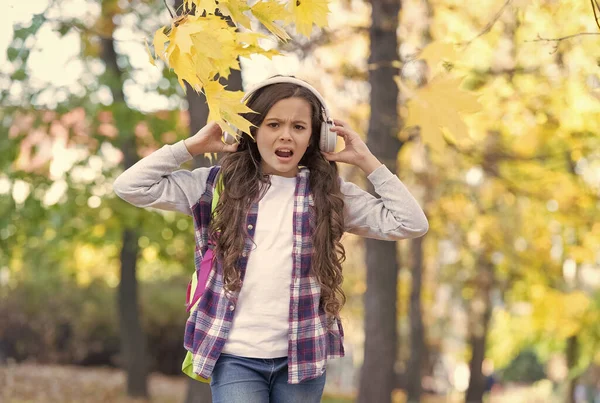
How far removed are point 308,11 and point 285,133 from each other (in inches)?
19.4

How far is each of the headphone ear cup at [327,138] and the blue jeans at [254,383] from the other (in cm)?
87

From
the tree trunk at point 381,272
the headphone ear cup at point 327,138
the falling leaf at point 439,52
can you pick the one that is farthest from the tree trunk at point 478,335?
the headphone ear cup at point 327,138

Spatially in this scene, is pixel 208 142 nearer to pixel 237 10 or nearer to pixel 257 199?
pixel 257 199

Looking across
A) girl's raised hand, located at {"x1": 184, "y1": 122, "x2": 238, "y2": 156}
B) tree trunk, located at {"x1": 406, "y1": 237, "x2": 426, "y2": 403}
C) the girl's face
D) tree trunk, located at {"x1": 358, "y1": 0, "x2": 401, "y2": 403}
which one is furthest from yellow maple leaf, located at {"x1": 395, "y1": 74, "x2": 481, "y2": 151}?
tree trunk, located at {"x1": 406, "y1": 237, "x2": 426, "y2": 403}

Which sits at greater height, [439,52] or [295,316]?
[439,52]

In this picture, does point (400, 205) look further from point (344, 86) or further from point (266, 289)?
point (344, 86)

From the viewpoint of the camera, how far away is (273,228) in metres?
3.23

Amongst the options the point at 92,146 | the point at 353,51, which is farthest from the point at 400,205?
the point at 353,51

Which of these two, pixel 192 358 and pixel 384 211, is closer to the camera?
pixel 192 358

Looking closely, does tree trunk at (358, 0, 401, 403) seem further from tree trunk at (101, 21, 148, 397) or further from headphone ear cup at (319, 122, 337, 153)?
headphone ear cup at (319, 122, 337, 153)

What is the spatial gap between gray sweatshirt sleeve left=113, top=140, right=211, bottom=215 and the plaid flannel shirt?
0.67ft

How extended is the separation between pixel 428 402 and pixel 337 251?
15.6 metres

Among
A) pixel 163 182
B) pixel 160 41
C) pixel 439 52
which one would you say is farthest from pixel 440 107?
pixel 160 41

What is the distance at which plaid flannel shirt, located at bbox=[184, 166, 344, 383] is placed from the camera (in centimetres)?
311
